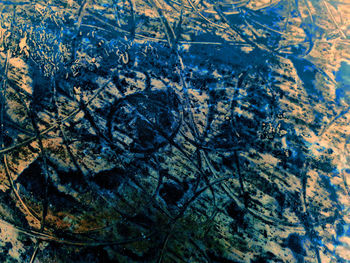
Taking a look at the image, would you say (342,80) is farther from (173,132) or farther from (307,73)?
(173,132)

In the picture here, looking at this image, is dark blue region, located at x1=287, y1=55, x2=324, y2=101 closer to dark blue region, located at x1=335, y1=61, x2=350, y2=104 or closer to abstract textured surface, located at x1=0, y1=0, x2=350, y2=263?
abstract textured surface, located at x1=0, y1=0, x2=350, y2=263

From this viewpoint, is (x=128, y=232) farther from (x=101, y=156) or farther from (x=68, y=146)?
(x=68, y=146)

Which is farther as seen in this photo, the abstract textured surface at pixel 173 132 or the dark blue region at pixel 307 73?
the dark blue region at pixel 307 73

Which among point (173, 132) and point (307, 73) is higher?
point (307, 73)

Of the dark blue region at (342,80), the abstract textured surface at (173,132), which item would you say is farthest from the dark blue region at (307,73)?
the dark blue region at (342,80)

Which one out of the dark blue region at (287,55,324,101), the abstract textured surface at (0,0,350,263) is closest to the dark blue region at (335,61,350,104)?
the abstract textured surface at (0,0,350,263)

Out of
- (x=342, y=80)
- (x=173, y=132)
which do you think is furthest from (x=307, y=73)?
(x=173, y=132)

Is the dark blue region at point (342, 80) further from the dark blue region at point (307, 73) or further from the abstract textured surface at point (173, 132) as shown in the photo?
the dark blue region at point (307, 73)

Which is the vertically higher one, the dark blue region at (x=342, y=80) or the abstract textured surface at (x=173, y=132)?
the dark blue region at (x=342, y=80)

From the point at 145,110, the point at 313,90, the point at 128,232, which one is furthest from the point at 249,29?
the point at 128,232
